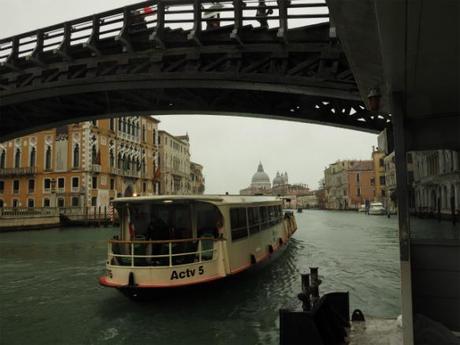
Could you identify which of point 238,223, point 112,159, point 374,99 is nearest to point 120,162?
point 112,159

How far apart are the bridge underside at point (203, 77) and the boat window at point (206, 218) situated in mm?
3300

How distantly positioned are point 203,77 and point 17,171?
47.1m

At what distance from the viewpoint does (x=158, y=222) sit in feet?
35.8

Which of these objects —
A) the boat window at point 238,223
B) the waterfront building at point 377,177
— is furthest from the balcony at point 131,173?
the waterfront building at point 377,177

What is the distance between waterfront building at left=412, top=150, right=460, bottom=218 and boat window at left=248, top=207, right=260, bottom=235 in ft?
25.4

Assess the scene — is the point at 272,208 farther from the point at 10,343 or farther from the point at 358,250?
the point at 10,343

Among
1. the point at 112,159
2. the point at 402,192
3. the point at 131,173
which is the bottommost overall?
the point at 402,192

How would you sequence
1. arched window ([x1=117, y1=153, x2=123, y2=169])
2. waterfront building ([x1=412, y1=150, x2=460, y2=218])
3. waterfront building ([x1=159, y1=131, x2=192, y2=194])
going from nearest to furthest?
waterfront building ([x1=412, y1=150, x2=460, y2=218]) → arched window ([x1=117, y1=153, x2=123, y2=169]) → waterfront building ([x1=159, y1=131, x2=192, y2=194])

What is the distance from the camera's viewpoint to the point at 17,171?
167ft

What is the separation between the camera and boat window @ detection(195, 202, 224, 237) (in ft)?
35.3

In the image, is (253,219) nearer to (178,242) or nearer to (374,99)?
(178,242)

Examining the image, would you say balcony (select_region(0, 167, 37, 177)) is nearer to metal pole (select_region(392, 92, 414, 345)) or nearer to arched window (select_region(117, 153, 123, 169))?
arched window (select_region(117, 153, 123, 169))

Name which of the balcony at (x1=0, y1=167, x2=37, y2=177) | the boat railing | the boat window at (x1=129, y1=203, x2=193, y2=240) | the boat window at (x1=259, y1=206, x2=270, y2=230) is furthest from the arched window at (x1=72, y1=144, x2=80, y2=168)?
the boat railing

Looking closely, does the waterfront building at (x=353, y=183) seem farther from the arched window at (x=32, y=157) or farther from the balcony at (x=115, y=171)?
the arched window at (x=32, y=157)
